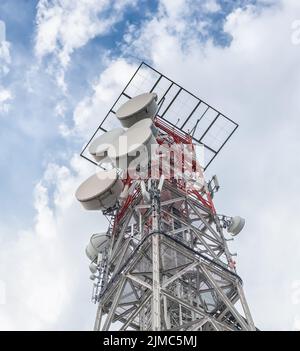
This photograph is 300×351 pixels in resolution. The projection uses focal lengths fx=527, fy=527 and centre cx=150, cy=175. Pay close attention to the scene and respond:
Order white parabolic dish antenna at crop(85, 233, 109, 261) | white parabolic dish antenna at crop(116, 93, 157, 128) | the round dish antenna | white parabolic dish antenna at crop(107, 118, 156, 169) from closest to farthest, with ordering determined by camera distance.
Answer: white parabolic dish antenna at crop(107, 118, 156, 169) → the round dish antenna → white parabolic dish antenna at crop(85, 233, 109, 261) → white parabolic dish antenna at crop(116, 93, 157, 128)

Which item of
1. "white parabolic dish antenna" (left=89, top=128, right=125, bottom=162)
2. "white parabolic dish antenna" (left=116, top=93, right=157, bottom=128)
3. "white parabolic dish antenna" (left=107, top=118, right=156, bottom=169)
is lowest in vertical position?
"white parabolic dish antenna" (left=107, top=118, right=156, bottom=169)

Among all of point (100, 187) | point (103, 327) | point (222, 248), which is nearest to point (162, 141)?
point (100, 187)

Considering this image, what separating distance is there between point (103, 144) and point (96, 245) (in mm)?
4461

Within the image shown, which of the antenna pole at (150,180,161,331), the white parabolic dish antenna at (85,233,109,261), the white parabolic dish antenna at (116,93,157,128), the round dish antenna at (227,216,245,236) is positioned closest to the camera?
the antenna pole at (150,180,161,331)

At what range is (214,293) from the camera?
17297 millimetres

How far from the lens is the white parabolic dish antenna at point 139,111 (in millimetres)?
22703

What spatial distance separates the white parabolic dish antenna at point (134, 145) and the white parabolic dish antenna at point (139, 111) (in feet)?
3.84

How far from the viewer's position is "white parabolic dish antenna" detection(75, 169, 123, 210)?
2011 cm

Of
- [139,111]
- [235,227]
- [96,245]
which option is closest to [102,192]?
[96,245]

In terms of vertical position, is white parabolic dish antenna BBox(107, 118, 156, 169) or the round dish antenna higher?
white parabolic dish antenna BBox(107, 118, 156, 169)

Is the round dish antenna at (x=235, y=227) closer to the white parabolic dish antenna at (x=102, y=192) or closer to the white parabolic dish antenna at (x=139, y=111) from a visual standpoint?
the white parabolic dish antenna at (x=102, y=192)

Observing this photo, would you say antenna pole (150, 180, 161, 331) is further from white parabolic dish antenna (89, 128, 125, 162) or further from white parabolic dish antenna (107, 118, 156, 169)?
white parabolic dish antenna (89, 128, 125, 162)

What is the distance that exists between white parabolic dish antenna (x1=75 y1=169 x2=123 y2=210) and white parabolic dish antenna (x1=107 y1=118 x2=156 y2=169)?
1.94 ft
